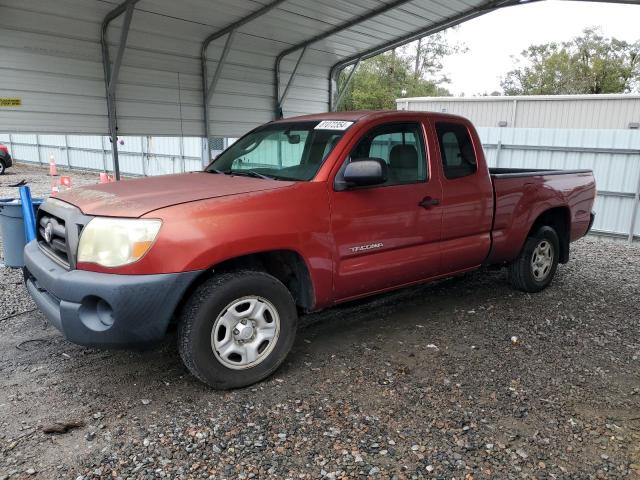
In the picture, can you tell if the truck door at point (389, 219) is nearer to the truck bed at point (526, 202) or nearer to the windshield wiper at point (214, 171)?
the truck bed at point (526, 202)

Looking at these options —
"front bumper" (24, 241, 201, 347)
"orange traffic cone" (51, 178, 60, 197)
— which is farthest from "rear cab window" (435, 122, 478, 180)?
"orange traffic cone" (51, 178, 60, 197)

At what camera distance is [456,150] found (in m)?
4.70

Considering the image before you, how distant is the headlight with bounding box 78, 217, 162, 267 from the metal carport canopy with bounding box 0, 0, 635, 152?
528cm

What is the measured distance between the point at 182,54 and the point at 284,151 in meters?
5.75

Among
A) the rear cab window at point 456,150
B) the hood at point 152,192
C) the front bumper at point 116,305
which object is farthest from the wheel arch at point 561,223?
the front bumper at point 116,305

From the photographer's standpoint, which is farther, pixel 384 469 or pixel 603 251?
pixel 603 251

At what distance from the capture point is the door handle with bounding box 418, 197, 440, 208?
4.20 meters

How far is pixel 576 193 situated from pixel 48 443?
5.67 meters

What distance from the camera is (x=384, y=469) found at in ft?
8.71

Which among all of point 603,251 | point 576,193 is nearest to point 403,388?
point 576,193

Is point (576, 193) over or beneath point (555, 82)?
beneath

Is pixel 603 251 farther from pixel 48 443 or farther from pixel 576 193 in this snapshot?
pixel 48 443

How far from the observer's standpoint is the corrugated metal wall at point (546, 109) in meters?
16.0

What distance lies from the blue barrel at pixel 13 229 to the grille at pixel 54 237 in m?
2.04
